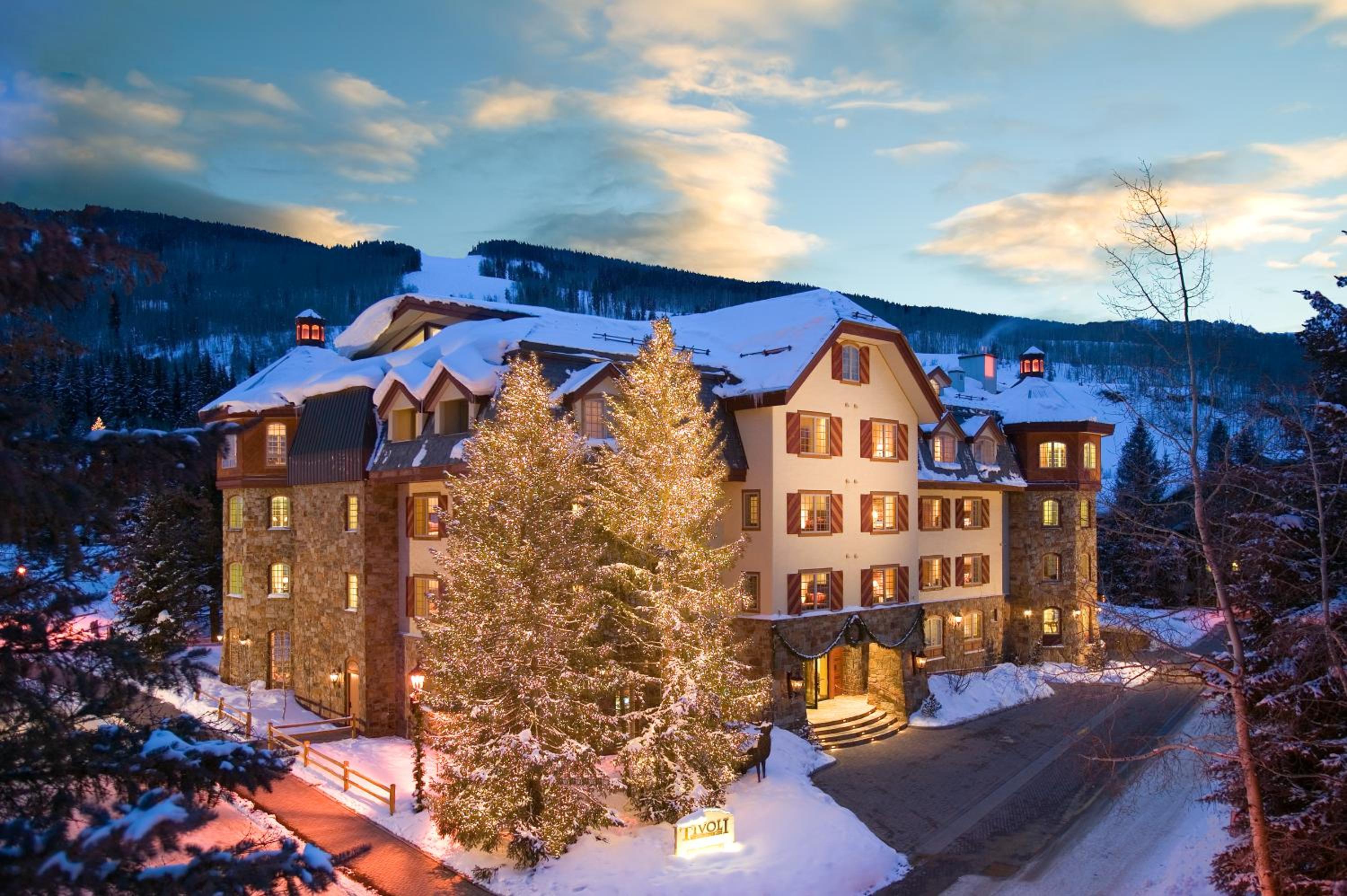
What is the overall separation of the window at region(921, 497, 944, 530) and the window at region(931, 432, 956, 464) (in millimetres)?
1610

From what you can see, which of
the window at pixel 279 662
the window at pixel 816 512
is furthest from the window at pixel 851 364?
the window at pixel 279 662

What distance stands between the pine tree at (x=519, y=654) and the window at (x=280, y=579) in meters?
15.5

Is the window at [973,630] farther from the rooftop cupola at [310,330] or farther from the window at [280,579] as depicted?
the rooftop cupola at [310,330]

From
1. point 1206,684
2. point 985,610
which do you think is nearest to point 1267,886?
point 1206,684

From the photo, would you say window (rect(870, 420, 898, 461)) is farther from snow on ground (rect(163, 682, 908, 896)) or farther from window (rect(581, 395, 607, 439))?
snow on ground (rect(163, 682, 908, 896))

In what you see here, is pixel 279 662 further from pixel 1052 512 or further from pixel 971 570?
pixel 1052 512

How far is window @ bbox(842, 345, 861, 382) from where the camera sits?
99.2 feet

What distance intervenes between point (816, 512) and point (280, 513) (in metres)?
19.5

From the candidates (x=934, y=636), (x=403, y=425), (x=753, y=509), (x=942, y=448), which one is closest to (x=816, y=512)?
(x=753, y=509)

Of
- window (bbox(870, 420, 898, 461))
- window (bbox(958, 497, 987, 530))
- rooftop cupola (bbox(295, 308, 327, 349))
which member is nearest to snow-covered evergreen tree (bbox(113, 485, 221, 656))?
rooftop cupola (bbox(295, 308, 327, 349))

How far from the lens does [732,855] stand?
62.6ft

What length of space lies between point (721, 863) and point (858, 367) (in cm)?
1738

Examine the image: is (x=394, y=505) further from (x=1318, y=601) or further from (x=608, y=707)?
(x=1318, y=601)

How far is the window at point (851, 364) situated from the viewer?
30.2m
